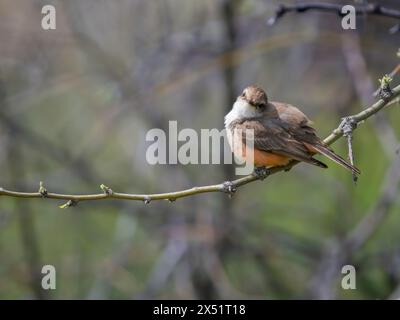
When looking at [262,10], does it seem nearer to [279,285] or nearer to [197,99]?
Answer: [197,99]

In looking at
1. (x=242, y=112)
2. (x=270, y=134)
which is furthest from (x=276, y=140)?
(x=242, y=112)

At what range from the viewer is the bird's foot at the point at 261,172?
362cm

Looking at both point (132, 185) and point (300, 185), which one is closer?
point (132, 185)

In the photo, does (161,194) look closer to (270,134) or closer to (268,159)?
(268,159)

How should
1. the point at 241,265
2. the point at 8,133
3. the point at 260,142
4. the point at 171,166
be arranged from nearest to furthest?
1. the point at 260,142
2. the point at 8,133
3. the point at 171,166
4. the point at 241,265

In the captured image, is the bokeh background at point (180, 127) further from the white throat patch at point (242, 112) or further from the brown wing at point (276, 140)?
the brown wing at point (276, 140)

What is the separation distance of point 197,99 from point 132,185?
1140 mm

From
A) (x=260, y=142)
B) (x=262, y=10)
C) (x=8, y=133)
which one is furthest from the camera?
(x=8, y=133)

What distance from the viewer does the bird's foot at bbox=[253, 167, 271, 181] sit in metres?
3.62

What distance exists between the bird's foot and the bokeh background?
232cm

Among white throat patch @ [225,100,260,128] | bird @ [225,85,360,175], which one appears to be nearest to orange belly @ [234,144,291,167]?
bird @ [225,85,360,175]

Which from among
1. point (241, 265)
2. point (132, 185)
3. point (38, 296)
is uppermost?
point (132, 185)

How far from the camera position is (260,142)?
4.39m

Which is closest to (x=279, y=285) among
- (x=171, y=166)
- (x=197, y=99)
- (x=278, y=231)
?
(x=278, y=231)
